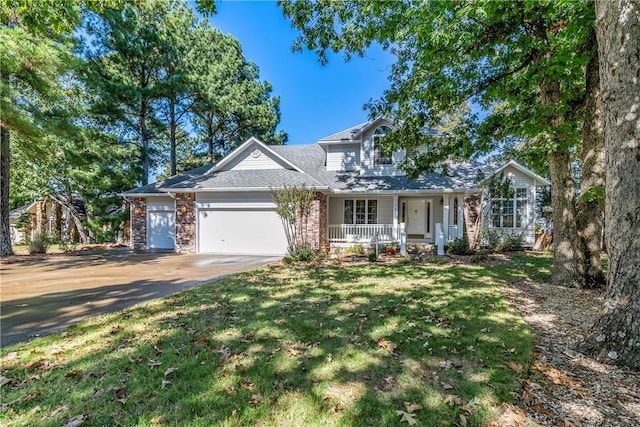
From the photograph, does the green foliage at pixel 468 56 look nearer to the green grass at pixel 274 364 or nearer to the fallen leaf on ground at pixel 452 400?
the green grass at pixel 274 364

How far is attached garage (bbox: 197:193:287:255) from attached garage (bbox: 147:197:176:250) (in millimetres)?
2673

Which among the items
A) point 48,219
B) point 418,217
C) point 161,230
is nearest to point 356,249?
point 418,217

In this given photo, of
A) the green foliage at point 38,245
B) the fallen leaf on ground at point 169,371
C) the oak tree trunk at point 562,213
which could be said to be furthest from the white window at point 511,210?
the green foliage at point 38,245

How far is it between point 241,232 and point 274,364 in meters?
11.0

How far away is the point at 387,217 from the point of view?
15.6m

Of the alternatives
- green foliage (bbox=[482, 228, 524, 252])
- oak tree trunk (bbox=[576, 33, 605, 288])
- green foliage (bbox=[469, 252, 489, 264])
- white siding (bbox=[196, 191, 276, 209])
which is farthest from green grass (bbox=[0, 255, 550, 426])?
green foliage (bbox=[482, 228, 524, 252])

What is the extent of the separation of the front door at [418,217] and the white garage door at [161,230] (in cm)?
1218

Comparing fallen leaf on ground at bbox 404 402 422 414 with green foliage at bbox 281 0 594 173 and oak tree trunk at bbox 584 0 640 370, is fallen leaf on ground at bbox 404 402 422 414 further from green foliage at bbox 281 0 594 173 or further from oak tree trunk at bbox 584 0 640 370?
green foliage at bbox 281 0 594 173

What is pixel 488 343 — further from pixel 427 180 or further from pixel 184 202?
pixel 184 202

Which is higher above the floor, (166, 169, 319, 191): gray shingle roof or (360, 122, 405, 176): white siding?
(360, 122, 405, 176): white siding

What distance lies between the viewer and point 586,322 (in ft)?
15.2

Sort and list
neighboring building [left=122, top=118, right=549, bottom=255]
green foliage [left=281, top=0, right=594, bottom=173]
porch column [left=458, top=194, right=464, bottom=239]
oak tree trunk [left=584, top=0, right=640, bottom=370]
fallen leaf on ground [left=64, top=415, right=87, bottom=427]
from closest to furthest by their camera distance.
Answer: fallen leaf on ground [left=64, top=415, right=87, bottom=427]
oak tree trunk [left=584, top=0, right=640, bottom=370]
green foliage [left=281, top=0, right=594, bottom=173]
neighboring building [left=122, top=118, right=549, bottom=255]
porch column [left=458, top=194, right=464, bottom=239]

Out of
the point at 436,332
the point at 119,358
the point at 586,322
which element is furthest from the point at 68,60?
the point at 586,322

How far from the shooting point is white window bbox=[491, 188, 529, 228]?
15.0m
